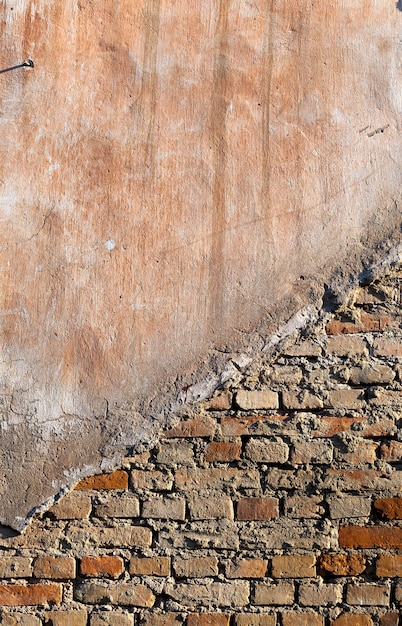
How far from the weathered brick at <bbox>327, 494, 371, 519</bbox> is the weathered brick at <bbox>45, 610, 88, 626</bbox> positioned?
0.91m

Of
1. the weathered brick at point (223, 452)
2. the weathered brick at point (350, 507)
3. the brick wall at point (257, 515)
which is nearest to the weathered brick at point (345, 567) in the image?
the brick wall at point (257, 515)

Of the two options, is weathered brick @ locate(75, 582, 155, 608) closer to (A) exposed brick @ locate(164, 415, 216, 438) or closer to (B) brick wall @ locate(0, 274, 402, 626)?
(B) brick wall @ locate(0, 274, 402, 626)

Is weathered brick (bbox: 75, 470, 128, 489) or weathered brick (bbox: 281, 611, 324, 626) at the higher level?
weathered brick (bbox: 75, 470, 128, 489)

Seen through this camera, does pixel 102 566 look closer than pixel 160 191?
Yes

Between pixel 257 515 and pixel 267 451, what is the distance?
22 cm

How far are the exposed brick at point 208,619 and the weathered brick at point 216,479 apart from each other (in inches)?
16.4

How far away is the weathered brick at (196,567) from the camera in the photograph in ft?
8.54

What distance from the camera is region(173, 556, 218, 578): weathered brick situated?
103 inches

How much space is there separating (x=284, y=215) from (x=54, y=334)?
2.98 ft

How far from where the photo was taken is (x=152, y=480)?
2.63 metres

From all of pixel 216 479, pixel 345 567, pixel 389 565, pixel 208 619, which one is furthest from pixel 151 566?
pixel 389 565

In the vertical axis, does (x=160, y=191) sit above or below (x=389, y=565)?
above

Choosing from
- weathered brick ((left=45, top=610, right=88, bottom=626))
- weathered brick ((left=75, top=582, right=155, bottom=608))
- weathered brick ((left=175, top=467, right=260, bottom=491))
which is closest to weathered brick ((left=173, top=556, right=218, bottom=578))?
weathered brick ((left=75, top=582, right=155, bottom=608))

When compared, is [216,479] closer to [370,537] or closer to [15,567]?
[370,537]
